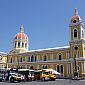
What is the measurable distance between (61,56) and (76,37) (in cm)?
785

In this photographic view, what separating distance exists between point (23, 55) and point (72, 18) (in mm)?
23783

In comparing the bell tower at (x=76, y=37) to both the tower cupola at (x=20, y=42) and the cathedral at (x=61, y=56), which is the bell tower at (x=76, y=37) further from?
the tower cupola at (x=20, y=42)

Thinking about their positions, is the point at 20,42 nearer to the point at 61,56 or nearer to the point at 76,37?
the point at 61,56

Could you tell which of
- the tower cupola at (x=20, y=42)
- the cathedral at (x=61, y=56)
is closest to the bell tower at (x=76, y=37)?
the cathedral at (x=61, y=56)

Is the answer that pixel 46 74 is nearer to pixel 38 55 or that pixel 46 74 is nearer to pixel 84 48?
pixel 84 48

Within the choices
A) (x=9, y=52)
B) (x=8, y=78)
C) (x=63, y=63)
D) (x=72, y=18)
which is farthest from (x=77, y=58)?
(x=9, y=52)

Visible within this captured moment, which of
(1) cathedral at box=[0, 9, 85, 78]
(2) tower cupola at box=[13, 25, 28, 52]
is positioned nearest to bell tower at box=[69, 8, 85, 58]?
(1) cathedral at box=[0, 9, 85, 78]

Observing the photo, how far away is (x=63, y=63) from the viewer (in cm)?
5884

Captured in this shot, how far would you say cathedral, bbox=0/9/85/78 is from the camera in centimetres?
5422

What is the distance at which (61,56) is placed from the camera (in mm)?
60219

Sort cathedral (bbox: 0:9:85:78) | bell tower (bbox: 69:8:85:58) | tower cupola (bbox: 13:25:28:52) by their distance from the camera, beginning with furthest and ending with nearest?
tower cupola (bbox: 13:25:28:52) → bell tower (bbox: 69:8:85:58) → cathedral (bbox: 0:9:85:78)

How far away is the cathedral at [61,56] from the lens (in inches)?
2135

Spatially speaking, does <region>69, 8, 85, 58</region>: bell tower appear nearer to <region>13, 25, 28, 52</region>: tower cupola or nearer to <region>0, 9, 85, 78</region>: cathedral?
<region>0, 9, 85, 78</region>: cathedral

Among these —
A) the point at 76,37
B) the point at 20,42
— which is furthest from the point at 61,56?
the point at 20,42
